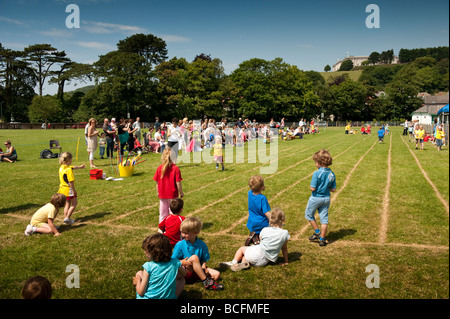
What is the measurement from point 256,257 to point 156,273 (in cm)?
176

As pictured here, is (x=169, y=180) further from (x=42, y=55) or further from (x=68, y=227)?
(x=42, y=55)

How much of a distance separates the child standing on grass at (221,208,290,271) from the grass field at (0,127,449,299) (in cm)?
16

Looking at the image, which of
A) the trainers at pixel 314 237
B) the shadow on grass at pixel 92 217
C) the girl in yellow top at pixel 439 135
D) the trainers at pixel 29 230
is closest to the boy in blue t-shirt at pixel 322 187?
the trainers at pixel 314 237

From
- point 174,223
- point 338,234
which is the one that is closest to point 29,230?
point 174,223

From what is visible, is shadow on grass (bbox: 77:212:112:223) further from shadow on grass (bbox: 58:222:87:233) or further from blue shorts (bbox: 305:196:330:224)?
blue shorts (bbox: 305:196:330:224)

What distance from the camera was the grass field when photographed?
167 inches

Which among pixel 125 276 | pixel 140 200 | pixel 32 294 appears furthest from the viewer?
pixel 140 200

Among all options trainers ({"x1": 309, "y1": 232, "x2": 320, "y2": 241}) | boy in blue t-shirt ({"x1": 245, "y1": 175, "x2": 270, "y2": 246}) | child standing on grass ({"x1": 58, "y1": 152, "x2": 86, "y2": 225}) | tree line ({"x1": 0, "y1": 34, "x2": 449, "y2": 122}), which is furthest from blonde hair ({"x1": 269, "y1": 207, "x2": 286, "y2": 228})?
tree line ({"x1": 0, "y1": 34, "x2": 449, "y2": 122})

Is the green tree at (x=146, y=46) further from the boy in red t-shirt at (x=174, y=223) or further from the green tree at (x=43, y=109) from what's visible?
the boy in red t-shirt at (x=174, y=223)

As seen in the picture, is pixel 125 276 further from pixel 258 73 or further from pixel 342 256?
pixel 258 73

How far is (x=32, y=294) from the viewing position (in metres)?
2.97

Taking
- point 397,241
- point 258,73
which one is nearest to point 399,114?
point 258,73

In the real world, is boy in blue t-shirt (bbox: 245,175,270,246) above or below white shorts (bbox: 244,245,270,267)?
above

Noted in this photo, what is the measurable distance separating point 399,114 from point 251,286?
94023mm
